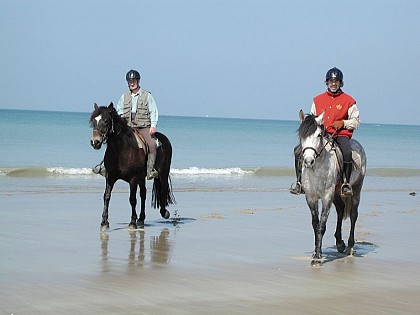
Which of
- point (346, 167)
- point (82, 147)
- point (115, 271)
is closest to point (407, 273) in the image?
point (346, 167)

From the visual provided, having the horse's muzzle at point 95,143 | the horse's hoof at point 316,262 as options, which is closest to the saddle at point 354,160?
the horse's hoof at point 316,262

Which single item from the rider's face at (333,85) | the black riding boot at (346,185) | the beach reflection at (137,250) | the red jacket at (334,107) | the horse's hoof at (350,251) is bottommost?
the beach reflection at (137,250)

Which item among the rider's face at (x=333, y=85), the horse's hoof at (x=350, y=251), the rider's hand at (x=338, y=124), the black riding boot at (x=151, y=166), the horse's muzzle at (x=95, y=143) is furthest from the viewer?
the black riding boot at (x=151, y=166)

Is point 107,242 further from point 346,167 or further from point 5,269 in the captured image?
point 346,167

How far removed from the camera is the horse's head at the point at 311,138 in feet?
28.6

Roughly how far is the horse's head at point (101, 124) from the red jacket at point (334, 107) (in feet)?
9.71

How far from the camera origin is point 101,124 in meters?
11.0

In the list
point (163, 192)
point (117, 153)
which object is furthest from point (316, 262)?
point (163, 192)

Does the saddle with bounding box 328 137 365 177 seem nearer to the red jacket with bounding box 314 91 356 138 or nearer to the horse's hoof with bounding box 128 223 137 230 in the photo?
the red jacket with bounding box 314 91 356 138

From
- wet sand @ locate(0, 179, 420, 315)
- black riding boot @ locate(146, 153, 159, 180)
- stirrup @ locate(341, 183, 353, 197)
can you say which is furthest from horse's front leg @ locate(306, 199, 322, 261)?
black riding boot @ locate(146, 153, 159, 180)

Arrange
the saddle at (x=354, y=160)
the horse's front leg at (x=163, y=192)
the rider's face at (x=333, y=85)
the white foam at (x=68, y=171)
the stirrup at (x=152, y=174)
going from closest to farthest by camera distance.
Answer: the saddle at (x=354, y=160) → the rider's face at (x=333, y=85) → the stirrup at (x=152, y=174) → the horse's front leg at (x=163, y=192) → the white foam at (x=68, y=171)

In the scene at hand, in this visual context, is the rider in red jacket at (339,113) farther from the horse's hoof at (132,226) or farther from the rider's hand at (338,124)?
the horse's hoof at (132,226)

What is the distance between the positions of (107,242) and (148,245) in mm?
526

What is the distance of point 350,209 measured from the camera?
1024cm
